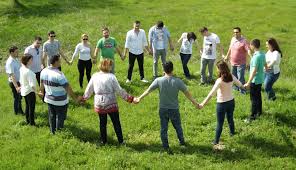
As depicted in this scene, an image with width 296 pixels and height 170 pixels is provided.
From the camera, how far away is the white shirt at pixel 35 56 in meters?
17.3

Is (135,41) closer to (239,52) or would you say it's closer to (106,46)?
(106,46)

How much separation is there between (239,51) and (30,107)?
8303 millimetres

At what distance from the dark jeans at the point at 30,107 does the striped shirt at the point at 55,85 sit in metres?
1.36

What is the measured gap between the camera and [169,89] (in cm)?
1238

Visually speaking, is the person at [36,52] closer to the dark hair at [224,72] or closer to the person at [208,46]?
the person at [208,46]

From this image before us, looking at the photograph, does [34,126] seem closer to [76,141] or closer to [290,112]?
[76,141]

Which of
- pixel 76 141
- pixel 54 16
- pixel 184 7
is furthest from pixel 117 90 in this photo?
pixel 184 7

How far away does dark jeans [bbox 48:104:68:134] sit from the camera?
44.7ft

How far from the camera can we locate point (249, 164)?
484 inches

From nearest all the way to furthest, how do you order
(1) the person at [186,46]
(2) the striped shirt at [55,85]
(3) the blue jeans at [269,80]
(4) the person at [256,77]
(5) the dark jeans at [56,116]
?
(2) the striped shirt at [55,85]
(5) the dark jeans at [56,116]
(4) the person at [256,77]
(3) the blue jeans at [269,80]
(1) the person at [186,46]

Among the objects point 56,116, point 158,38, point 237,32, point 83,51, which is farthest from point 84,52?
point 237,32

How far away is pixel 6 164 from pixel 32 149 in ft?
3.49

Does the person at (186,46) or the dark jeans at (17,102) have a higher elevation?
the person at (186,46)

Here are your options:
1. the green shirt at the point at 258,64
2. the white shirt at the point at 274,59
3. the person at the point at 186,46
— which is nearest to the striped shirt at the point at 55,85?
the green shirt at the point at 258,64
